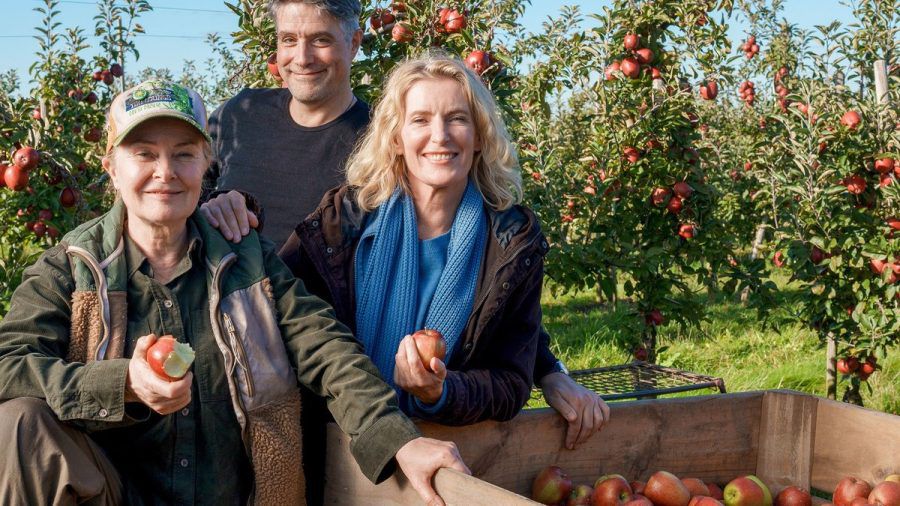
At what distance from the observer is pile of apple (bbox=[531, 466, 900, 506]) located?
2.17 metres

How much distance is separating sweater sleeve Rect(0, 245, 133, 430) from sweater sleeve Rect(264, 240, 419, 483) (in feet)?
1.25

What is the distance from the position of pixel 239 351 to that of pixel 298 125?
1162mm

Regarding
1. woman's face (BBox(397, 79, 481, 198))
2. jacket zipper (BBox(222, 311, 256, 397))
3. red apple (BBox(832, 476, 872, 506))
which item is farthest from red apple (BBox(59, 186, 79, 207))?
red apple (BBox(832, 476, 872, 506))

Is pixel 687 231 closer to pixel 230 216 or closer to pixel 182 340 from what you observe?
pixel 230 216

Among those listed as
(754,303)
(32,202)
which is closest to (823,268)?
(754,303)

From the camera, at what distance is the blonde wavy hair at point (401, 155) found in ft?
7.65

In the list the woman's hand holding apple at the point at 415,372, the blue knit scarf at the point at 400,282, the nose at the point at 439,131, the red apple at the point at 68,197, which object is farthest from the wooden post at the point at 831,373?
the red apple at the point at 68,197

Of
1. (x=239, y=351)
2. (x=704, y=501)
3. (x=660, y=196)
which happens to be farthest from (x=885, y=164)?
(x=239, y=351)

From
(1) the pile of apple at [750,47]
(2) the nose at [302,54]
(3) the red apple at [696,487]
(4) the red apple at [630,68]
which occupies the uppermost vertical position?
(1) the pile of apple at [750,47]

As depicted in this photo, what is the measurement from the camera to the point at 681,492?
2.23 metres

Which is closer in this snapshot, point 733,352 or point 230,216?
point 230,216

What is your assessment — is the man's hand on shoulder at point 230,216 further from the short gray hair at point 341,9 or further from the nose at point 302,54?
the short gray hair at point 341,9

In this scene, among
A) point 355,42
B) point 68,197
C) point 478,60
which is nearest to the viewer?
point 355,42

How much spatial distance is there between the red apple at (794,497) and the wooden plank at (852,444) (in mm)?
181
